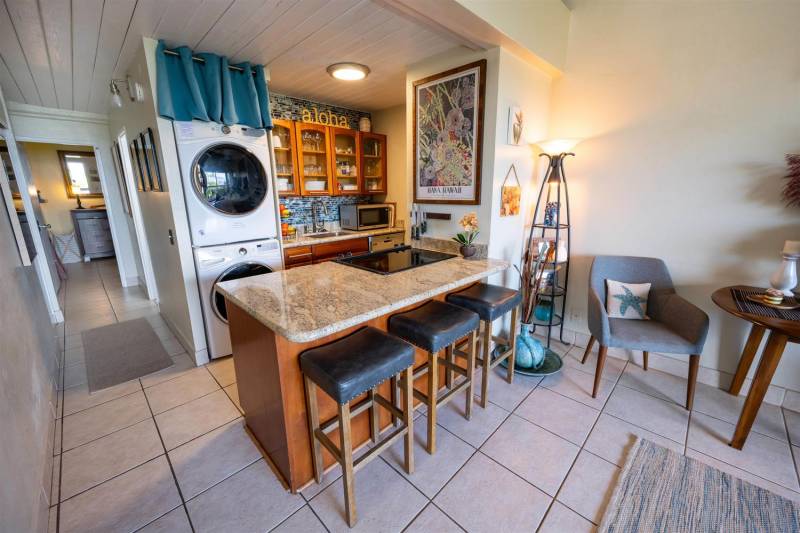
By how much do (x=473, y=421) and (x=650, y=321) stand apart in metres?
1.45

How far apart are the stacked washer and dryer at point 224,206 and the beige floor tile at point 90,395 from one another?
0.55 metres

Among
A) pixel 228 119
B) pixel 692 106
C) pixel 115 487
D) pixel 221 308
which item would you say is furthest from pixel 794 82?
pixel 115 487

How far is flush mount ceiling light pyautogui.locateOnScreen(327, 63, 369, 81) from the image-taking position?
2.58m

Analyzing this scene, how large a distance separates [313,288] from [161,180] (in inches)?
66.7

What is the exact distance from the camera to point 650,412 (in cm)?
200

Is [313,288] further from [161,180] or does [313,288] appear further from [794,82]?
[794,82]

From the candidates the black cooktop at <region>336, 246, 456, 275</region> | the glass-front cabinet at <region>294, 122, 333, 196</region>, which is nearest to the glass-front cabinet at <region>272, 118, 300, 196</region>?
the glass-front cabinet at <region>294, 122, 333, 196</region>

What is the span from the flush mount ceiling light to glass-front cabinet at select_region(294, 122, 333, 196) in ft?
2.88

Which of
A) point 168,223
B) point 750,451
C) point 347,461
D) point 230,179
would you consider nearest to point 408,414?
point 347,461

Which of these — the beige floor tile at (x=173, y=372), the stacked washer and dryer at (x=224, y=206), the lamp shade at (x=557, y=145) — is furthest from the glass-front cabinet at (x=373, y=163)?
the beige floor tile at (x=173, y=372)

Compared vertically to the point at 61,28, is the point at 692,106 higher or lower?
lower

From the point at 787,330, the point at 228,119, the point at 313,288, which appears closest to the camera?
the point at 787,330

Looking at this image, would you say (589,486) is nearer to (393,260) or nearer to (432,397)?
(432,397)

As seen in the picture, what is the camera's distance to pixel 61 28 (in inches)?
76.5
